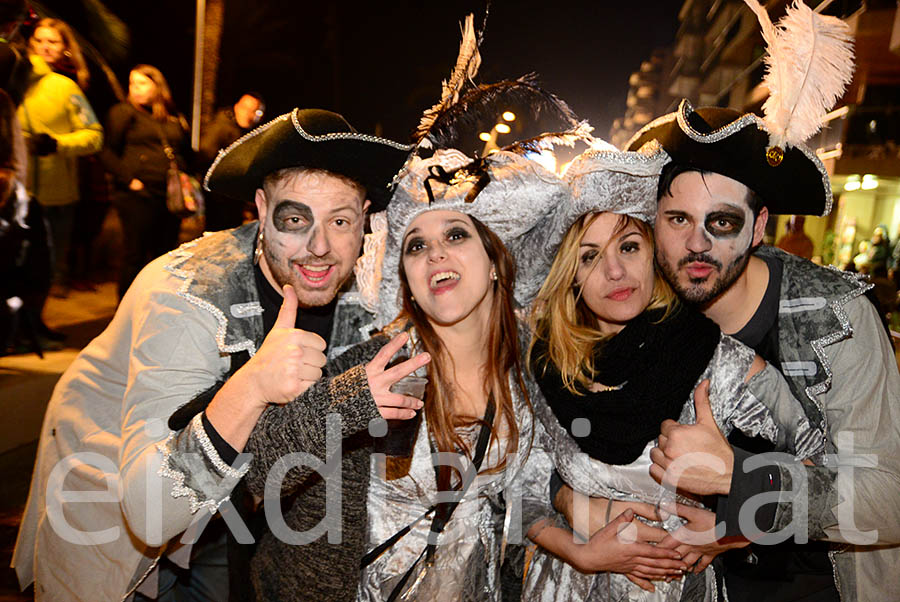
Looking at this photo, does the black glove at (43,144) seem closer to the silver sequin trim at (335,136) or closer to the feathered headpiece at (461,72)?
the silver sequin trim at (335,136)

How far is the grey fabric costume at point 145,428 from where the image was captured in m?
1.76

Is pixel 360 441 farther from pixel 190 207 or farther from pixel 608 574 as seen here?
pixel 190 207

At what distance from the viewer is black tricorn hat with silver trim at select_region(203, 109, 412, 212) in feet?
7.18

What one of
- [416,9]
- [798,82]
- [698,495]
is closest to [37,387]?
[698,495]

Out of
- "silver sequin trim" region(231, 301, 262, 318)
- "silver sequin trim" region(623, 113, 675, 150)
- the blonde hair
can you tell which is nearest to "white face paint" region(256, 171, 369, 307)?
"silver sequin trim" region(231, 301, 262, 318)

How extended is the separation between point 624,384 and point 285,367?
1.29 m

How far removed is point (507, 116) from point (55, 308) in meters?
5.63

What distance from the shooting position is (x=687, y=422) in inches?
88.2

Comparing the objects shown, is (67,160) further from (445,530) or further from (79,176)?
(445,530)

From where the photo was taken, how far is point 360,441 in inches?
80.6

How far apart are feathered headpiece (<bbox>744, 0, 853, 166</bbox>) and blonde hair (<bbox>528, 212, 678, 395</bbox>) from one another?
1.89 ft

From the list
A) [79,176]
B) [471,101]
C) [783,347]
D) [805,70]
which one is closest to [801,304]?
[783,347]

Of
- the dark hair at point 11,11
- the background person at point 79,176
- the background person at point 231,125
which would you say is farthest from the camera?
the background person at point 231,125

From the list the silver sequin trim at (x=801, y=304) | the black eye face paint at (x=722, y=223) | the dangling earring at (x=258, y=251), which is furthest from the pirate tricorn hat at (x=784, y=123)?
the dangling earring at (x=258, y=251)
